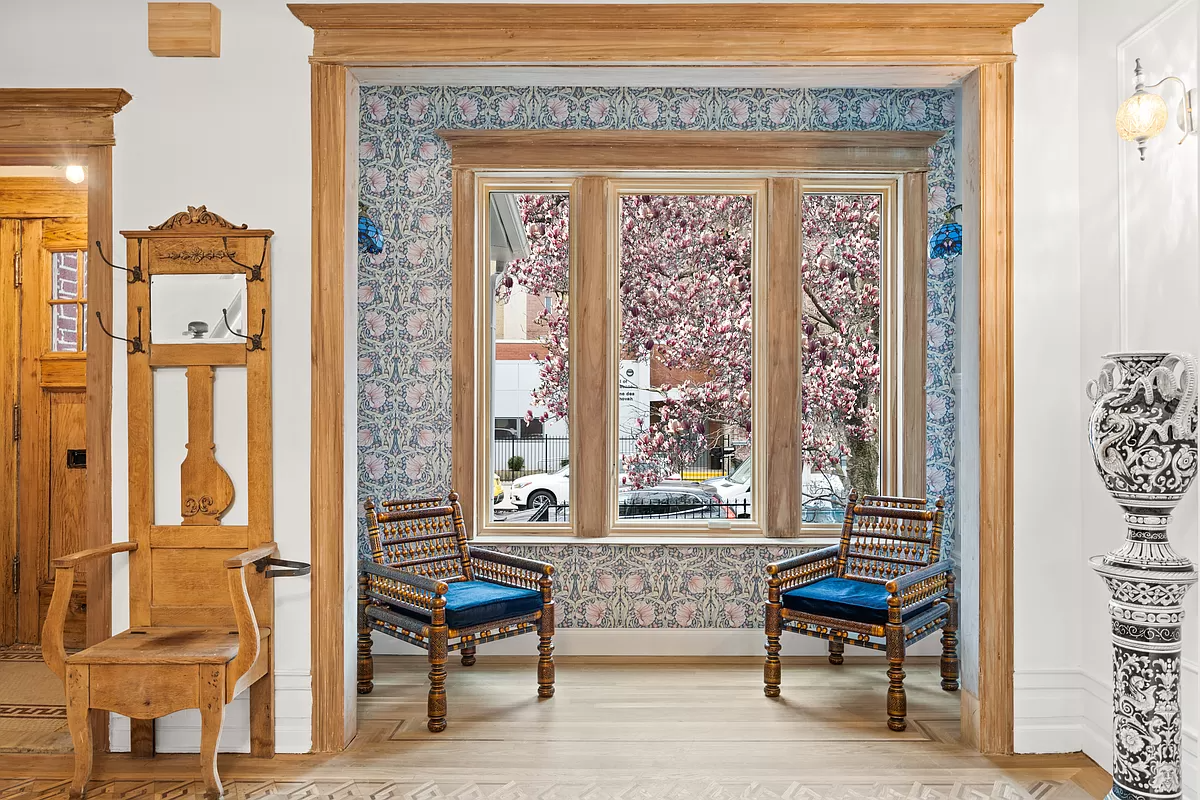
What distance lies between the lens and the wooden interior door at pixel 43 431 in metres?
4.63

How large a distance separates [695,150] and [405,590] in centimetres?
276

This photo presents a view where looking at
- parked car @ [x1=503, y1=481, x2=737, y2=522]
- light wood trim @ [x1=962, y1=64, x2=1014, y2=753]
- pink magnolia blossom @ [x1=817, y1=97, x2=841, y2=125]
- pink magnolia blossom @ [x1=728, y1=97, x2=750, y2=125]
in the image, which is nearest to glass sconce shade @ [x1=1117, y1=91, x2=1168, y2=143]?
light wood trim @ [x1=962, y1=64, x2=1014, y2=753]

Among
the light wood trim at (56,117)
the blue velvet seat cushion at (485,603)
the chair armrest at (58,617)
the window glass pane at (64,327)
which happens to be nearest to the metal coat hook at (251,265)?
the light wood trim at (56,117)

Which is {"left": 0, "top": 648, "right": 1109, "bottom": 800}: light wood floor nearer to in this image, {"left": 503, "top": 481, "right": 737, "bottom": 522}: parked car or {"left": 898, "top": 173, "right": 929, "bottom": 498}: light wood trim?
{"left": 503, "top": 481, "right": 737, "bottom": 522}: parked car

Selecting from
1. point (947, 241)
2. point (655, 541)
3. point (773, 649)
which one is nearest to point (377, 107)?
point (655, 541)

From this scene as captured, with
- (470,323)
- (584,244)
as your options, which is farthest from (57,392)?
(584,244)

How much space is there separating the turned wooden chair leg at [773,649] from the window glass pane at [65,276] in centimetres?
417

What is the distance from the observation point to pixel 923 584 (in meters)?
3.81

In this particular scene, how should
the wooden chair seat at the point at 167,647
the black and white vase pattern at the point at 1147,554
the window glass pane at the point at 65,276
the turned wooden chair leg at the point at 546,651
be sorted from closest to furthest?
the black and white vase pattern at the point at 1147,554 < the wooden chair seat at the point at 167,647 < the turned wooden chair leg at the point at 546,651 < the window glass pane at the point at 65,276

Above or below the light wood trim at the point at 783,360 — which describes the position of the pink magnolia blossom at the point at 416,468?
below

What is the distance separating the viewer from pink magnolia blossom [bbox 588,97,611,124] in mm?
4543

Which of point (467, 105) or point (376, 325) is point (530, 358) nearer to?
point (376, 325)

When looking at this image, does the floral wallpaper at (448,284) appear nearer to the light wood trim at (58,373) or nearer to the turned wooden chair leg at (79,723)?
the light wood trim at (58,373)

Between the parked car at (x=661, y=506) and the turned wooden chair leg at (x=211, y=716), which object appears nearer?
the turned wooden chair leg at (x=211, y=716)
